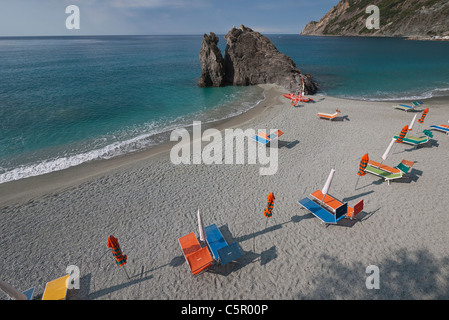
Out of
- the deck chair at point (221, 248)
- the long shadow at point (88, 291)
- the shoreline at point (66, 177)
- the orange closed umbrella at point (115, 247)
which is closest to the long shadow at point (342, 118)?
the shoreline at point (66, 177)

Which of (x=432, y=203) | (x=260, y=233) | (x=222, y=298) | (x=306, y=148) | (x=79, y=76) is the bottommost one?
(x=222, y=298)

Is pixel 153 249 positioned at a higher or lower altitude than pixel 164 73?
lower

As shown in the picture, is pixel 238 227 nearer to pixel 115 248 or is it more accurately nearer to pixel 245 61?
pixel 115 248

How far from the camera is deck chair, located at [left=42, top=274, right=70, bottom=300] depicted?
694 centimetres

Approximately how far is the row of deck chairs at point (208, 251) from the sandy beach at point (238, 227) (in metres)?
0.49

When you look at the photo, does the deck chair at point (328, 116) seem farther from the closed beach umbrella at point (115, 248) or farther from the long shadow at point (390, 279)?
the closed beach umbrella at point (115, 248)

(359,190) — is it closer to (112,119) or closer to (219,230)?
(219,230)

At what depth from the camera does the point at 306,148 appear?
16297mm

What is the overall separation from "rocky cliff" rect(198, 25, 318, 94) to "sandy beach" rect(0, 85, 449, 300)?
2671 centimetres

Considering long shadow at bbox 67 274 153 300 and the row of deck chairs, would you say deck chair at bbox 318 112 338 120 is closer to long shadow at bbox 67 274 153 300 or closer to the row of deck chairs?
the row of deck chairs

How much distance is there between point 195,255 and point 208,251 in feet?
1.71

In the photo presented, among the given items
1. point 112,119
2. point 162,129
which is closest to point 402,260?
point 162,129

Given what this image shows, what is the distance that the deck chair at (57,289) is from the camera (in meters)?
6.94
